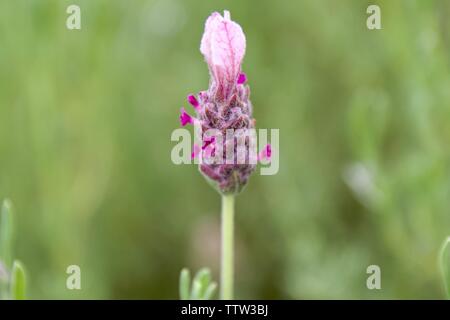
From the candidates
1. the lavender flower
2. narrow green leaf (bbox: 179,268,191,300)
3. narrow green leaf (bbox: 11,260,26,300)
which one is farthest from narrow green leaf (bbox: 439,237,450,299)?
narrow green leaf (bbox: 11,260,26,300)

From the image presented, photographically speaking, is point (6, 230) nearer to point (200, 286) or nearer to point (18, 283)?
point (18, 283)

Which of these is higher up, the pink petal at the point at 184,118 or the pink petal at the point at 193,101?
the pink petal at the point at 193,101

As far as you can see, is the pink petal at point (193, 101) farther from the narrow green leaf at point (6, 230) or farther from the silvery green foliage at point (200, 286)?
the narrow green leaf at point (6, 230)

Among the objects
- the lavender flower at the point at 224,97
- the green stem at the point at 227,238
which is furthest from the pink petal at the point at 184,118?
the green stem at the point at 227,238

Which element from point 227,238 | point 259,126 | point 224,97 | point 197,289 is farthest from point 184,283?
point 259,126
